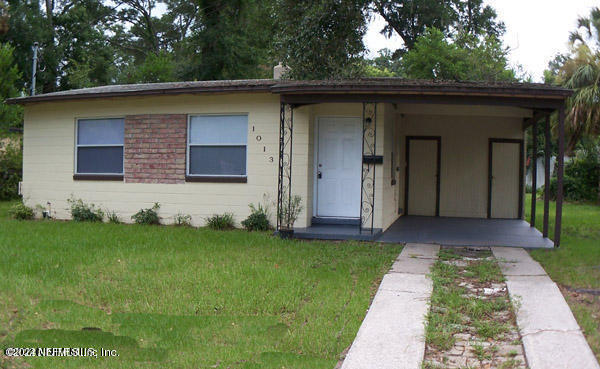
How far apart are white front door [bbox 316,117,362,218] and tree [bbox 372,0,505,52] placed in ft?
60.4

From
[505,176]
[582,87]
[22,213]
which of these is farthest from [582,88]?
[22,213]

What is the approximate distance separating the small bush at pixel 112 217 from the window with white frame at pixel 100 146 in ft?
2.91

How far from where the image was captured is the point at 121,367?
432 centimetres

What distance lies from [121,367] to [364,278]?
138 inches

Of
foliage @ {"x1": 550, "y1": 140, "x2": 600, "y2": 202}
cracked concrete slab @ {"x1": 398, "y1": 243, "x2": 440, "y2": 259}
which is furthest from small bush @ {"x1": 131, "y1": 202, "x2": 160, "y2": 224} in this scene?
foliage @ {"x1": 550, "y1": 140, "x2": 600, "y2": 202}

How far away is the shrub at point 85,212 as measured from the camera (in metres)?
12.5

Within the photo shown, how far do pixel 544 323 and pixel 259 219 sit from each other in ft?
21.9

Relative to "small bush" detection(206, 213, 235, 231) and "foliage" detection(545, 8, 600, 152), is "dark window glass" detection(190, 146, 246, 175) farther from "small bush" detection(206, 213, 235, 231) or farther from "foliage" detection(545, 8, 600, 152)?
"foliage" detection(545, 8, 600, 152)

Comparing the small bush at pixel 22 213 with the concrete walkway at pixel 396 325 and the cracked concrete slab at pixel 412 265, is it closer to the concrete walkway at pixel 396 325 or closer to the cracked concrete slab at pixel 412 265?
the cracked concrete slab at pixel 412 265

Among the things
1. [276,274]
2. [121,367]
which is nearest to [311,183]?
[276,274]

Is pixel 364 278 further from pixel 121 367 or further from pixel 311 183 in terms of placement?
pixel 311 183

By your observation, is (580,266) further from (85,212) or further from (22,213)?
(22,213)

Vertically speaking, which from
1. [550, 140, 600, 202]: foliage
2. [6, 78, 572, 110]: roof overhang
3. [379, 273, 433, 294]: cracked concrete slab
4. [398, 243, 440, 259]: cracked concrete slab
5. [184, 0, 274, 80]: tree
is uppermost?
[184, 0, 274, 80]: tree

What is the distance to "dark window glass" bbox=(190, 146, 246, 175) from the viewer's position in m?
11.6
